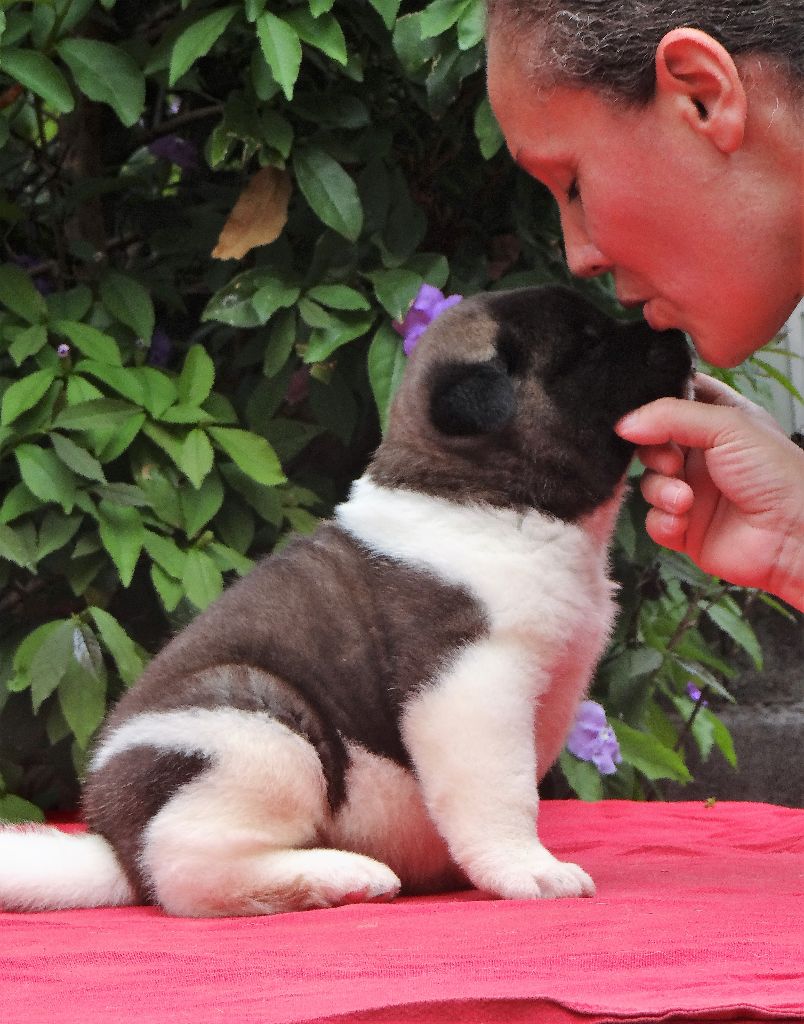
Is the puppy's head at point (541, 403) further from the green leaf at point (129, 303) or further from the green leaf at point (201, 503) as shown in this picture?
the green leaf at point (129, 303)

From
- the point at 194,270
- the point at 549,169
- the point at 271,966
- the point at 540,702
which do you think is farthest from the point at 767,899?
the point at 194,270

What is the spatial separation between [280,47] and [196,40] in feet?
0.63

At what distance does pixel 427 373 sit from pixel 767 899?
3.21ft

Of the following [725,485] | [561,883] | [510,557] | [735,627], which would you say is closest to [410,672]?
[510,557]

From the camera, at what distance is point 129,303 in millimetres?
3260

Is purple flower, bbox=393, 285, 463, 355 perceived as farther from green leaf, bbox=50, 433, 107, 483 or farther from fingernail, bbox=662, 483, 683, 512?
fingernail, bbox=662, 483, 683, 512

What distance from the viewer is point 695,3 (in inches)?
78.5

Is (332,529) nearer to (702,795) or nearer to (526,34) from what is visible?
(526,34)

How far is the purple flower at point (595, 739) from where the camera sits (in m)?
3.20

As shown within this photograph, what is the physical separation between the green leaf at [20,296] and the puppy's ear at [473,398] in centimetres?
124

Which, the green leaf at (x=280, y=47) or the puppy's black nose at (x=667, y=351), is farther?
the green leaf at (x=280, y=47)

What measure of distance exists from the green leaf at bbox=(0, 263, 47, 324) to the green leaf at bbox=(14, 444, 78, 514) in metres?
0.33

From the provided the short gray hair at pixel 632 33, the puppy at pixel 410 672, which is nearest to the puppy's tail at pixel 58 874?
the puppy at pixel 410 672

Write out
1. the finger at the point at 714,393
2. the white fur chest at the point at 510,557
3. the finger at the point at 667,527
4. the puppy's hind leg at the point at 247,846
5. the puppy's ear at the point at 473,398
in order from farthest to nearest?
the finger at the point at 714,393 → the finger at the point at 667,527 → the puppy's ear at the point at 473,398 → the white fur chest at the point at 510,557 → the puppy's hind leg at the point at 247,846
